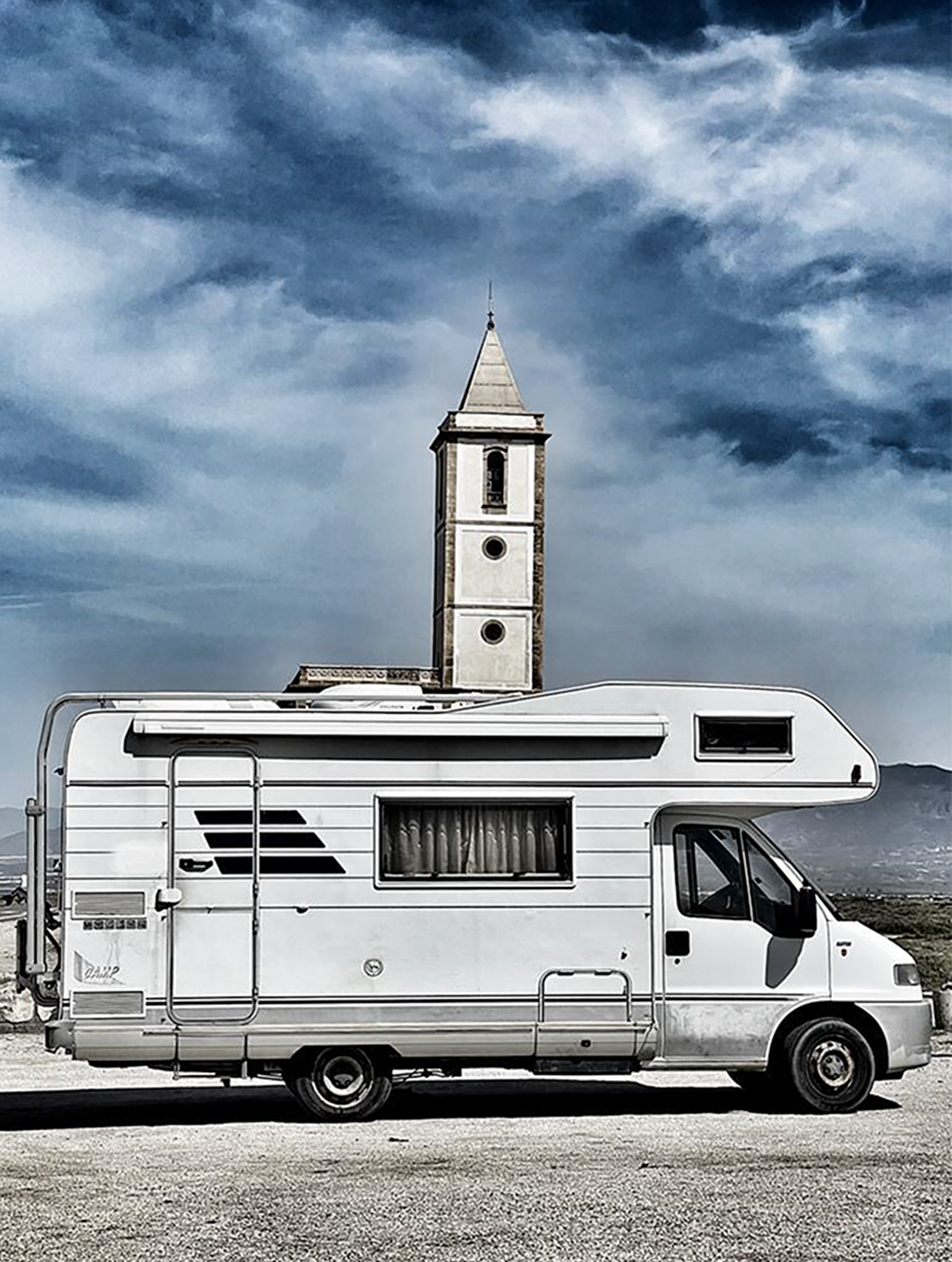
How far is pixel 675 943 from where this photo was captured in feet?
43.3

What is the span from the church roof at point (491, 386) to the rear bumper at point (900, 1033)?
63661 mm

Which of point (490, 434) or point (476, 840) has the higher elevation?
point (490, 434)

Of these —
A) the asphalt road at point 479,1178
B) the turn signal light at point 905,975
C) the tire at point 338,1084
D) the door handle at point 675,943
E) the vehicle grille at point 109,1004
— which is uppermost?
the door handle at point 675,943

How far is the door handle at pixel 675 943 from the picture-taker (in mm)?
13180

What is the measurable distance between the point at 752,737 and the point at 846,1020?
1.99m

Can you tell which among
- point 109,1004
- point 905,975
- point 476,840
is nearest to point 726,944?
point 905,975

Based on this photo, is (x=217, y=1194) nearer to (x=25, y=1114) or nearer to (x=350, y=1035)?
(x=350, y=1035)

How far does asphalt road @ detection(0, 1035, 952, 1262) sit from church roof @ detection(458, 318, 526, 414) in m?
63.0

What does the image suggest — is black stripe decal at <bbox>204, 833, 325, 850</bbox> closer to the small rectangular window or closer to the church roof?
the small rectangular window

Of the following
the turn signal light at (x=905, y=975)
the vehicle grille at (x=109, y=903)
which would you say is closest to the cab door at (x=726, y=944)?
the turn signal light at (x=905, y=975)

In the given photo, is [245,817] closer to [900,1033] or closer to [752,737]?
[752,737]

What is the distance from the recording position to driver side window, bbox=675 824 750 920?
13.3m

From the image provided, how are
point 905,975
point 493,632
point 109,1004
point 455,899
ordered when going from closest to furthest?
point 109,1004, point 455,899, point 905,975, point 493,632

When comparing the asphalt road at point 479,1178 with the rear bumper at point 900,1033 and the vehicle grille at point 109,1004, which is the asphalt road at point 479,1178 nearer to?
the rear bumper at point 900,1033
